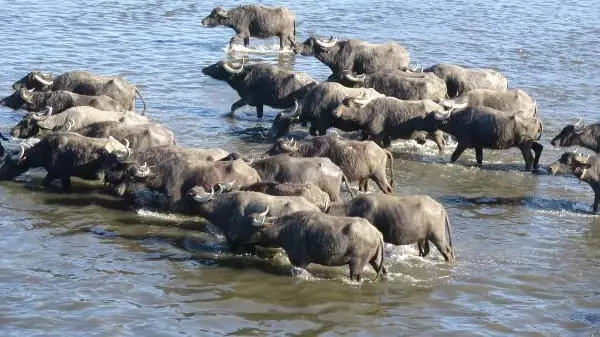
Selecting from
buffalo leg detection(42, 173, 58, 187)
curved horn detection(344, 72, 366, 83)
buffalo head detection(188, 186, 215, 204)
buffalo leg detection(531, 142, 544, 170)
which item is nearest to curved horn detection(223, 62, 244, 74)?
curved horn detection(344, 72, 366, 83)

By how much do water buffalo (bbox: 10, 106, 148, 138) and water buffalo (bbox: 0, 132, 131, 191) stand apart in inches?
64.9

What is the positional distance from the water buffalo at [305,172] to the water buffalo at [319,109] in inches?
183

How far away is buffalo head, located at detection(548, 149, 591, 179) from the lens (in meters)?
20.0

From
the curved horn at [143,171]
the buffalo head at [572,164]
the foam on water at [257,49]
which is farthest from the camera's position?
the foam on water at [257,49]

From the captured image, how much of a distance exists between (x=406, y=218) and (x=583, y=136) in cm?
795

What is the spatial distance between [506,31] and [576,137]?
17182mm

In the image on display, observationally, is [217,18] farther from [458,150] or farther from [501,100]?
[458,150]

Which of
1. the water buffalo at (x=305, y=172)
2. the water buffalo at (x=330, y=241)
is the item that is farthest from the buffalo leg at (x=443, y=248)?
the water buffalo at (x=305, y=172)

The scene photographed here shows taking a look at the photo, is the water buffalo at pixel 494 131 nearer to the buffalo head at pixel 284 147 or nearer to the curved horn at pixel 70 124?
the buffalo head at pixel 284 147

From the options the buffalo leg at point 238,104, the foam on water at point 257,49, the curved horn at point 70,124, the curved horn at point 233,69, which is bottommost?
the foam on water at point 257,49

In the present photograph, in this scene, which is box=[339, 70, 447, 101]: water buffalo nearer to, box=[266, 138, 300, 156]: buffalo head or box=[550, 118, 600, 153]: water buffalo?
box=[550, 118, 600, 153]: water buffalo

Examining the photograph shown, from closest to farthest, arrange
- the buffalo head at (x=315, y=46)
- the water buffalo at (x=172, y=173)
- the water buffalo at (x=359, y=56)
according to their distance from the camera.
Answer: the water buffalo at (x=172, y=173), the water buffalo at (x=359, y=56), the buffalo head at (x=315, y=46)

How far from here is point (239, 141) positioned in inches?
937

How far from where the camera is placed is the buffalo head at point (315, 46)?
28.8 metres
